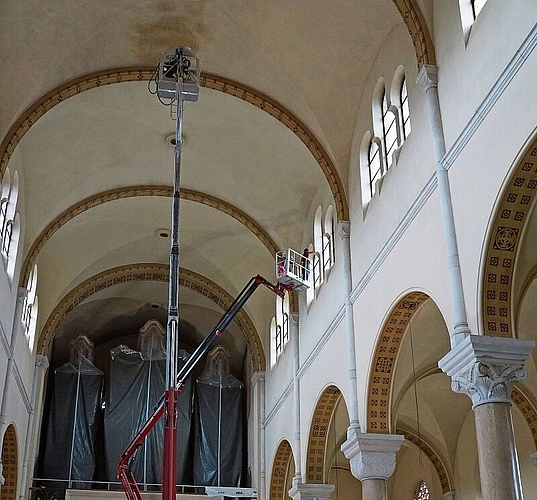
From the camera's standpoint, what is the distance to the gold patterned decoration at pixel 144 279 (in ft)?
71.6

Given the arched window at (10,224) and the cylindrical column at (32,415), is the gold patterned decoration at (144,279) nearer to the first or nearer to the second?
the cylindrical column at (32,415)

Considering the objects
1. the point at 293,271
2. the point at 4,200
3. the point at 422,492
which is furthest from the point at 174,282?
the point at 422,492

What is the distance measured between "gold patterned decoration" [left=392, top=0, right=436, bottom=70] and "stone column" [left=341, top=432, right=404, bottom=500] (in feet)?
18.2

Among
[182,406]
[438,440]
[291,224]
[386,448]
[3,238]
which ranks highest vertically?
[291,224]

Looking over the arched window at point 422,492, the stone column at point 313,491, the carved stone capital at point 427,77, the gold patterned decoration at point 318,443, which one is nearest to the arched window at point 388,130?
the carved stone capital at point 427,77

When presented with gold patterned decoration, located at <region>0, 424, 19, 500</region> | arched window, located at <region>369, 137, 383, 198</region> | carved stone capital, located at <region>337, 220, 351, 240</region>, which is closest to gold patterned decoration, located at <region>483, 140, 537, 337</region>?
arched window, located at <region>369, 137, 383, 198</region>

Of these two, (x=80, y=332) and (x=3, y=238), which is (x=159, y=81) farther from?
(x=80, y=332)

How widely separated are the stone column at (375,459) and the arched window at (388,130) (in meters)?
4.25

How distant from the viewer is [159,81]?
9.99m

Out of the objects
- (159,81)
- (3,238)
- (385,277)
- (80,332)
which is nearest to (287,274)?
(385,277)

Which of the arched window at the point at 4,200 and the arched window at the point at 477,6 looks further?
the arched window at the point at 4,200

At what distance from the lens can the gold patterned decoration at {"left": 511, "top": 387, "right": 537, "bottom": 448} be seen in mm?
15752

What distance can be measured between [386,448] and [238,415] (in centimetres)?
1153

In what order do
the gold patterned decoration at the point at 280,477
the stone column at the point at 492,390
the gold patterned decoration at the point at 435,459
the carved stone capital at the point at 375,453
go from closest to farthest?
the stone column at the point at 492,390 < the carved stone capital at the point at 375,453 < the gold patterned decoration at the point at 435,459 < the gold patterned decoration at the point at 280,477
